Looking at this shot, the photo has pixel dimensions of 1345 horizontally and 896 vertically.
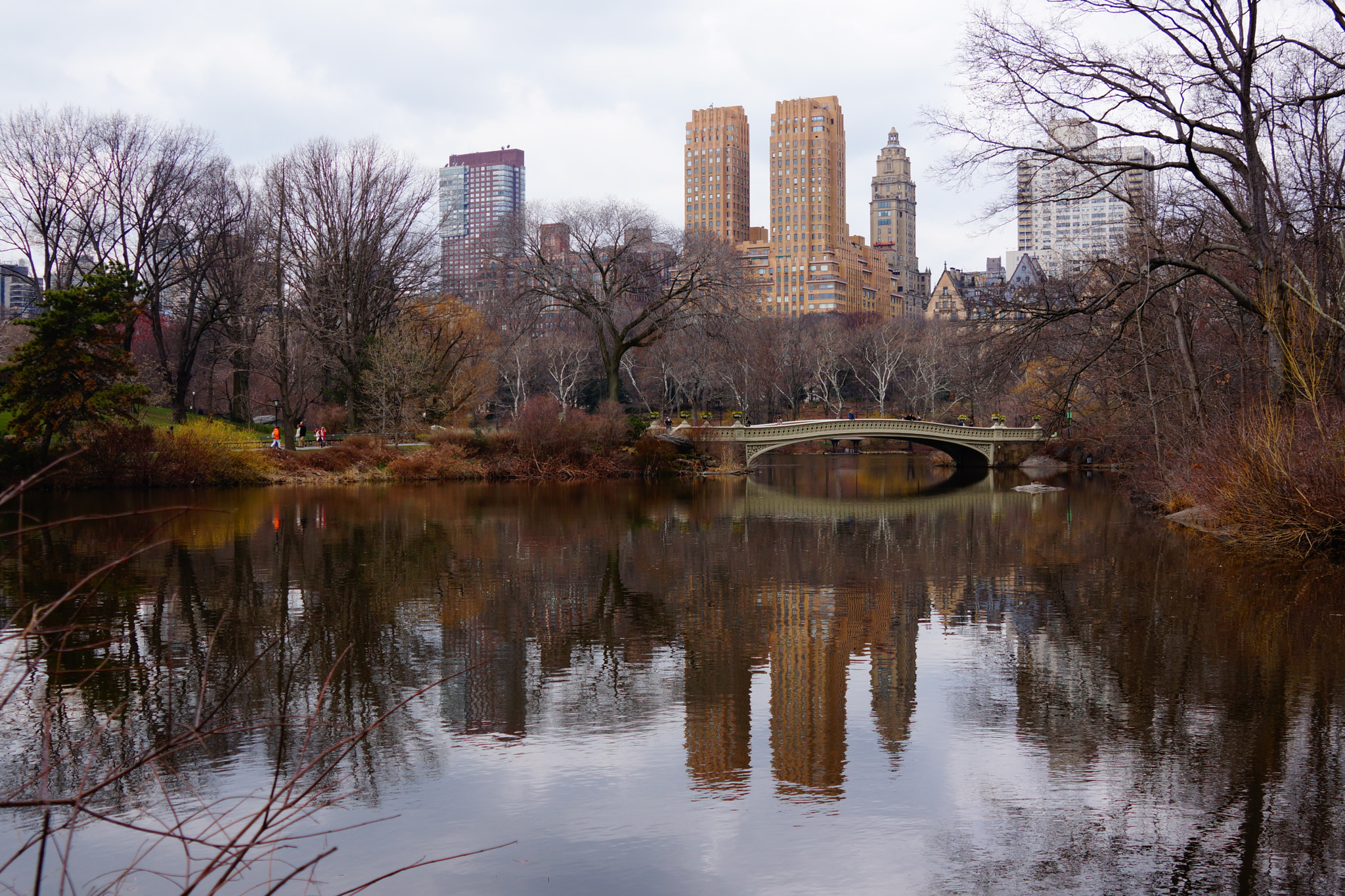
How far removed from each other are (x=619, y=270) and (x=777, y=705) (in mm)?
35161

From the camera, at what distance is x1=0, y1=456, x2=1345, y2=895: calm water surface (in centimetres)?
552

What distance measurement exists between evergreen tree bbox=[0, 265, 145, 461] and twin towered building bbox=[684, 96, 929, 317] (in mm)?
113643

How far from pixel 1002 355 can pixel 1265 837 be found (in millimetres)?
12527

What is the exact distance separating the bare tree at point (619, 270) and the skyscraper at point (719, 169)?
12367 centimetres

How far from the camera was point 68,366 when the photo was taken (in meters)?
29.2

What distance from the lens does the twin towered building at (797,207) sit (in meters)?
149

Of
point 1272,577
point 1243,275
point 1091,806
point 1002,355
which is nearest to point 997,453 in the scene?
point 1243,275

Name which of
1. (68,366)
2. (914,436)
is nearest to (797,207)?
(914,436)

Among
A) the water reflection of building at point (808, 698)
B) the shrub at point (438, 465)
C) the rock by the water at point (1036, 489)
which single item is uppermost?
A: the shrub at point (438, 465)

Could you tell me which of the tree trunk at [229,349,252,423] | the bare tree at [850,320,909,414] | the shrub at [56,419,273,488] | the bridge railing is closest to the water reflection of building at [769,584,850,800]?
the shrub at [56,419,273,488]

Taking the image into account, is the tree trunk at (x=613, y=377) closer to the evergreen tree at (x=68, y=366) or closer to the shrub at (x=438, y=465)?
the shrub at (x=438, y=465)

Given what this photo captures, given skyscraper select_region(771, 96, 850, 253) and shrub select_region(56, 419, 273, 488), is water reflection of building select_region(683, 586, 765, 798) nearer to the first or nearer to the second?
shrub select_region(56, 419, 273, 488)

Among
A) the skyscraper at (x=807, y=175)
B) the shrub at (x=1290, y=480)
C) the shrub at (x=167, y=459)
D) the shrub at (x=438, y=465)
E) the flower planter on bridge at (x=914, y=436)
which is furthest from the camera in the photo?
the skyscraper at (x=807, y=175)

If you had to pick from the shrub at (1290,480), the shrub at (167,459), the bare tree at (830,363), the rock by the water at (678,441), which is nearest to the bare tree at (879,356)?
the bare tree at (830,363)
